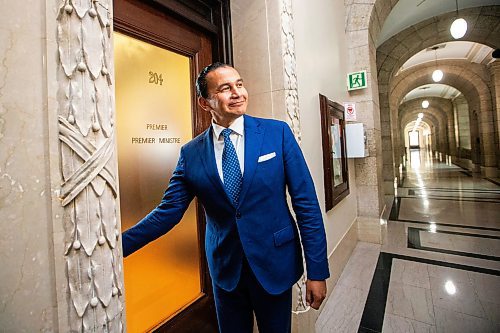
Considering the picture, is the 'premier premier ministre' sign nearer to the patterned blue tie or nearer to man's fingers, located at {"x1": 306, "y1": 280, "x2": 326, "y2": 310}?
the patterned blue tie

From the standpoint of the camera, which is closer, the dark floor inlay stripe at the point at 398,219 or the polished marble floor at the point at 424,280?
the polished marble floor at the point at 424,280

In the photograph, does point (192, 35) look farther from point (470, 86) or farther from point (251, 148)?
point (470, 86)

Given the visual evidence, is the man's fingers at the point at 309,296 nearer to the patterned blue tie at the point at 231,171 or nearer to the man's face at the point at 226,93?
the patterned blue tie at the point at 231,171

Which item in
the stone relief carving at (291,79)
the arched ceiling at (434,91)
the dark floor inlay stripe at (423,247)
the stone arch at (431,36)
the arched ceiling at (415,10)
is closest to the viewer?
the stone relief carving at (291,79)

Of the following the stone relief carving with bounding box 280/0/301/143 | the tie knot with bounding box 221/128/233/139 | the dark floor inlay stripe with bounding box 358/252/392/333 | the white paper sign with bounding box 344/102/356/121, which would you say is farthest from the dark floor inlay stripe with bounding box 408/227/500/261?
the tie knot with bounding box 221/128/233/139

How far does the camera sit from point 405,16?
7133 millimetres

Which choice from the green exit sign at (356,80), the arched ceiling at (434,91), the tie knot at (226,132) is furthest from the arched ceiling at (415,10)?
the arched ceiling at (434,91)

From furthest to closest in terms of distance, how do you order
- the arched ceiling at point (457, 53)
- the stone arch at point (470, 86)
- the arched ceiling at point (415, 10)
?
1. the stone arch at point (470, 86)
2. the arched ceiling at point (457, 53)
3. the arched ceiling at point (415, 10)

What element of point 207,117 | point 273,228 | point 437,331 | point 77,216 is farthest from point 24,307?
point 437,331

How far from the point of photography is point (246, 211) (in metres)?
1.22

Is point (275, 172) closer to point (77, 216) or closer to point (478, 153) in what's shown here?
point (77, 216)

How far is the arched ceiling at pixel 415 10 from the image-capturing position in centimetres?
664

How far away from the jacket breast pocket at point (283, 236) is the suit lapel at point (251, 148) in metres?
0.25

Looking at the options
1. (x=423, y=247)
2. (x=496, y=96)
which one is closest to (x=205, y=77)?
(x=423, y=247)
